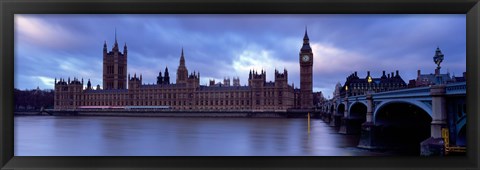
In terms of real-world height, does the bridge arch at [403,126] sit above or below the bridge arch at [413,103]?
below

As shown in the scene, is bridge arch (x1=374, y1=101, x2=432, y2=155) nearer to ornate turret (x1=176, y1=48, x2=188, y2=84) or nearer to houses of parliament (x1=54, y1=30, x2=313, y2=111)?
houses of parliament (x1=54, y1=30, x2=313, y2=111)

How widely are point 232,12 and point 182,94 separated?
2990 centimetres

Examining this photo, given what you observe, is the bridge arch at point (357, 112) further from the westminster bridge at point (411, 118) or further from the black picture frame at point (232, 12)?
the black picture frame at point (232, 12)

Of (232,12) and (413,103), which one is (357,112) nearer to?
(413,103)

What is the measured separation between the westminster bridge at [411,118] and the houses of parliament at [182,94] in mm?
13765

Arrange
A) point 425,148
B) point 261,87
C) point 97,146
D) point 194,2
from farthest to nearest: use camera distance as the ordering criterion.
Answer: point 261,87 < point 97,146 < point 425,148 < point 194,2

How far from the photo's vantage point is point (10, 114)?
4262 millimetres

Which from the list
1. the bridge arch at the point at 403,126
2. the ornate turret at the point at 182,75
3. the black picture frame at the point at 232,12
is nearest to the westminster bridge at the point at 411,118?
the bridge arch at the point at 403,126

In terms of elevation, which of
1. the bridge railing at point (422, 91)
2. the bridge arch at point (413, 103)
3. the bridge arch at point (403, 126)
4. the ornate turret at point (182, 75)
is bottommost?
the bridge arch at point (403, 126)

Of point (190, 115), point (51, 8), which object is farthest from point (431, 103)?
point (190, 115)

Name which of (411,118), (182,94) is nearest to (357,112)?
(411,118)

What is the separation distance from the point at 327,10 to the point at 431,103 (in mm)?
3293

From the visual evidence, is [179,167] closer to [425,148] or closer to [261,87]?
[425,148]

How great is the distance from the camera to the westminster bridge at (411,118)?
583cm
